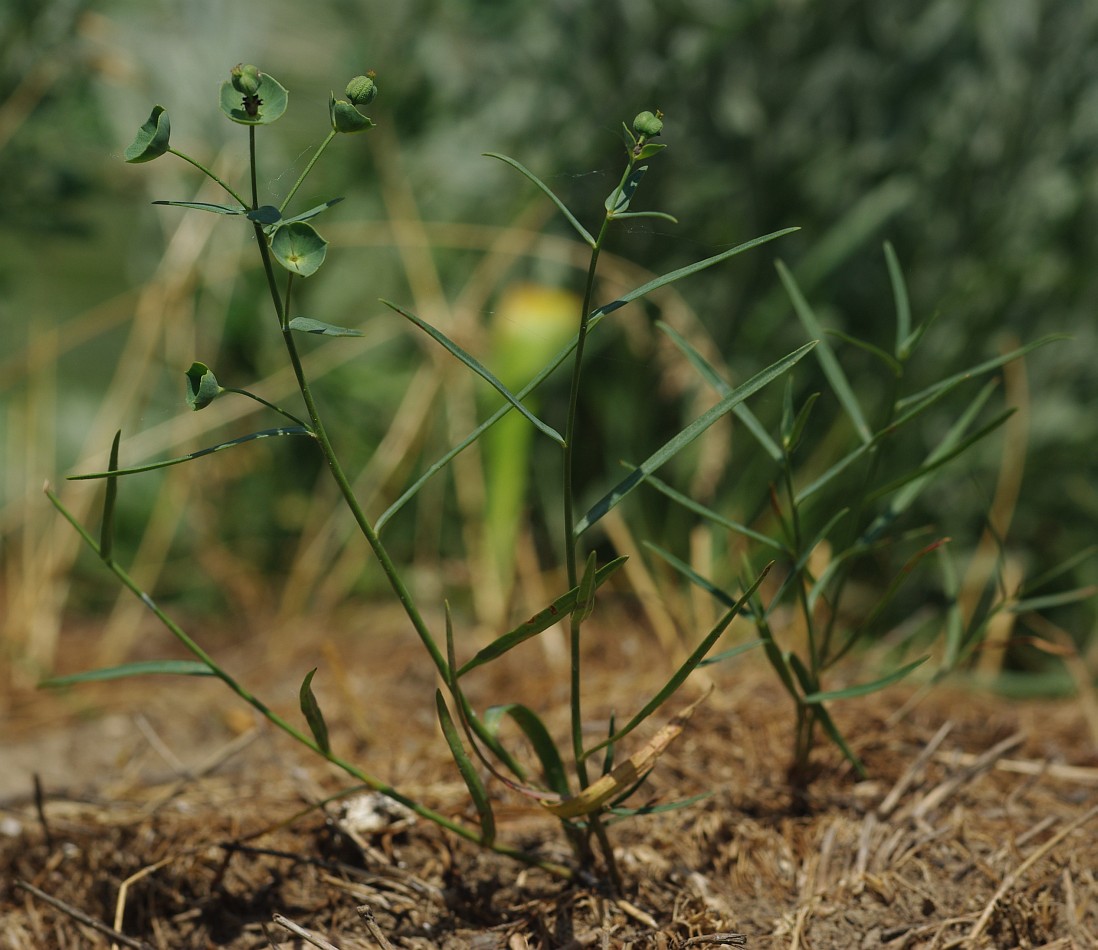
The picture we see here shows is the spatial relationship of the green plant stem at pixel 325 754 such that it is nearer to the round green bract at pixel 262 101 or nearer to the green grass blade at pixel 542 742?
the green grass blade at pixel 542 742

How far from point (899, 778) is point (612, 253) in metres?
1.28

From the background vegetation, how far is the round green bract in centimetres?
121

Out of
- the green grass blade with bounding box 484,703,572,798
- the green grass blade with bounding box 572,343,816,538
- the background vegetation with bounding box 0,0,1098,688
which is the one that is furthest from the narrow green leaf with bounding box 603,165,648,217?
the background vegetation with bounding box 0,0,1098,688

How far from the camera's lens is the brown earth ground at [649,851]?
80 centimetres

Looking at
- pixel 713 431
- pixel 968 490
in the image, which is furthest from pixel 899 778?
pixel 968 490

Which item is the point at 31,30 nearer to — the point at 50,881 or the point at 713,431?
the point at 713,431

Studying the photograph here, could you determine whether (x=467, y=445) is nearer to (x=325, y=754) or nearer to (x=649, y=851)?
(x=325, y=754)

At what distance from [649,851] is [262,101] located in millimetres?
622

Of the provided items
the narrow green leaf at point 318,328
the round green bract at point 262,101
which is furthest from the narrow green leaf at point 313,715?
the round green bract at point 262,101

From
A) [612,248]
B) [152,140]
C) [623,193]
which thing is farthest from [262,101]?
[612,248]

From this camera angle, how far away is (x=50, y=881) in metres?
0.94

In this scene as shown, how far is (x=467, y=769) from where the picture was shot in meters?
0.74

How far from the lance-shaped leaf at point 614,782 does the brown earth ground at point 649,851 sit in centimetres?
11

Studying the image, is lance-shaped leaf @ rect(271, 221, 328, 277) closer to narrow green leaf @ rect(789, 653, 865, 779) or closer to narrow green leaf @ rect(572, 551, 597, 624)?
narrow green leaf @ rect(572, 551, 597, 624)
